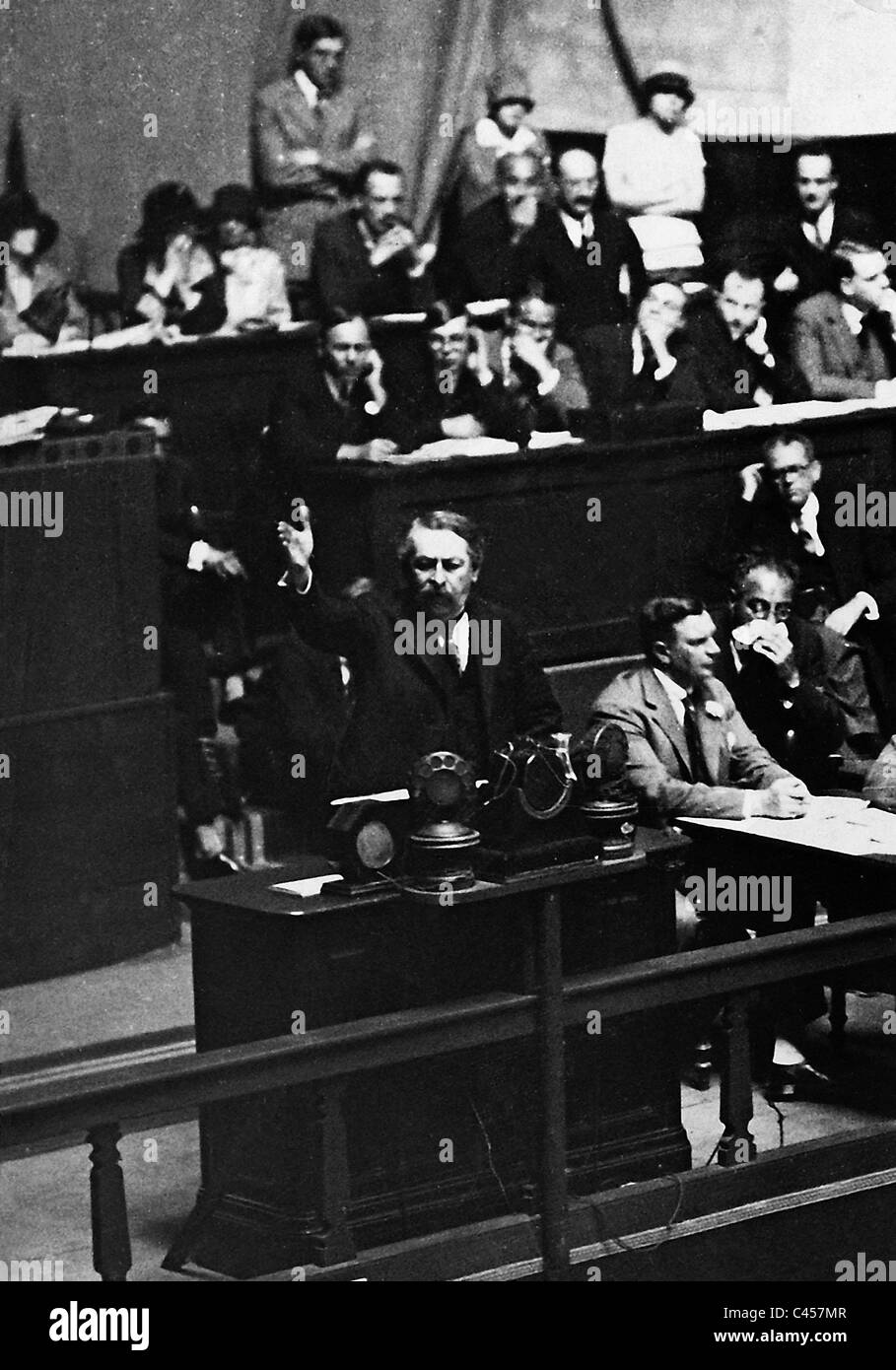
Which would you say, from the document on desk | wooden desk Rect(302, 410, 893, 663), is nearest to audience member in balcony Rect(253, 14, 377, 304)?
wooden desk Rect(302, 410, 893, 663)

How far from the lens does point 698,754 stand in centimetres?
780

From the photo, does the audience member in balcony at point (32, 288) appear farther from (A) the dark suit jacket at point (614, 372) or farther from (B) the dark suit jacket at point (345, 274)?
(A) the dark suit jacket at point (614, 372)

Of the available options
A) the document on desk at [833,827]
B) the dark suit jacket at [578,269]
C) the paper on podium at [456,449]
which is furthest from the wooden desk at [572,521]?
the document on desk at [833,827]

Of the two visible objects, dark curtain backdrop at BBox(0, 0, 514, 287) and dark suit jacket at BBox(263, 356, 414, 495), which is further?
dark suit jacket at BBox(263, 356, 414, 495)

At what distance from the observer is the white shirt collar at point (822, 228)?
31.4ft

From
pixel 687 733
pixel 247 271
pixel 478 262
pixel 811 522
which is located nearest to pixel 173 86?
pixel 247 271

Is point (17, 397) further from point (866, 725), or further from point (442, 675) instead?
point (866, 725)

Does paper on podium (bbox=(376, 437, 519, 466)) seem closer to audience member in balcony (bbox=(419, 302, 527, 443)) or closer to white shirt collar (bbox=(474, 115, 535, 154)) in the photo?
audience member in balcony (bbox=(419, 302, 527, 443))

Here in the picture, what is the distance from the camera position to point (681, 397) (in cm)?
921

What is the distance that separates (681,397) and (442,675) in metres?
2.12

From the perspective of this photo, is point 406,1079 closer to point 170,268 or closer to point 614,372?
point 170,268

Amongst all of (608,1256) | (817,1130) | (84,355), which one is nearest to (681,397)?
(84,355)

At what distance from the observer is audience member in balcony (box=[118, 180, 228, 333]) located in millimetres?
8344

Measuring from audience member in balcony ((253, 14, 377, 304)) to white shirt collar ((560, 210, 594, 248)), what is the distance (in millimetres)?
687
